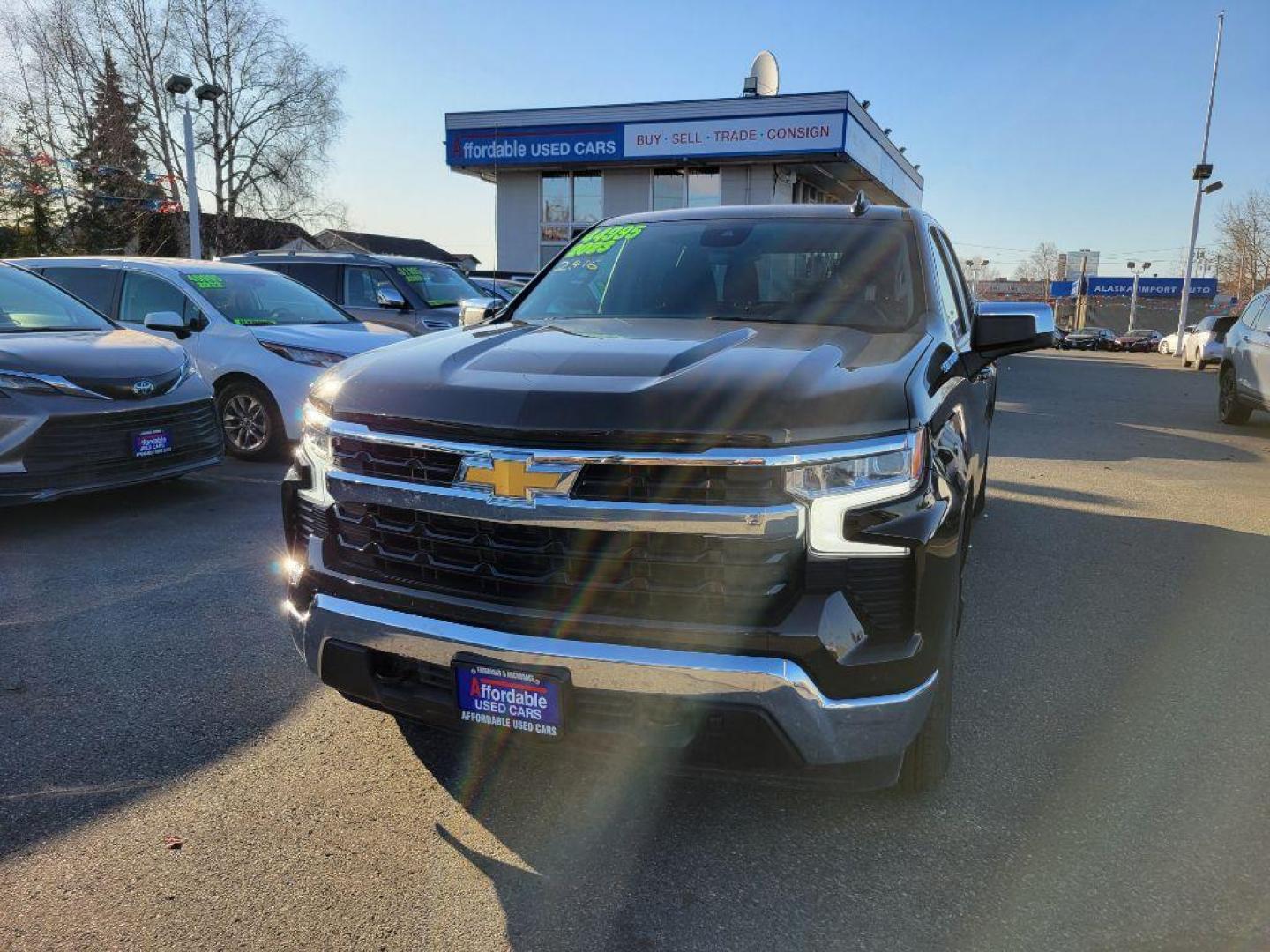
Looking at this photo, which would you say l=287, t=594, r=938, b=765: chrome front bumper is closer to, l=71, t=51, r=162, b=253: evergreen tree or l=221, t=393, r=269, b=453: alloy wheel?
l=221, t=393, r=269, b=453: alloy wheel

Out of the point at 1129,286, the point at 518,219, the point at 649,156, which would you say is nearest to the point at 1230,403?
the point at 649,156

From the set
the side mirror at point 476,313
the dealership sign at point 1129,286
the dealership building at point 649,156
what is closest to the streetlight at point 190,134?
the dealership building at point 649,156

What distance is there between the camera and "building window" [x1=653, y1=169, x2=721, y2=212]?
83.0ft

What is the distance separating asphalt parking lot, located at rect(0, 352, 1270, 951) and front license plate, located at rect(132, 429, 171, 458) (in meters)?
1.49

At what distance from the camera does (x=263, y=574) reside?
4.80 m

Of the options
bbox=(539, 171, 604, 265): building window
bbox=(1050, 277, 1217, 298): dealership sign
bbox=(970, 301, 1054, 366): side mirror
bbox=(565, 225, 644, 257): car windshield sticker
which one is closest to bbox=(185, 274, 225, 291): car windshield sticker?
bbox=(565, 225, 644, 257): car windshield sticker

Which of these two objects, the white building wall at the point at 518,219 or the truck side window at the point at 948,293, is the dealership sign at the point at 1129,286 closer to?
the white building wall at the point at 518,219

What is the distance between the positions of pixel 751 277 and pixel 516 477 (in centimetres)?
170

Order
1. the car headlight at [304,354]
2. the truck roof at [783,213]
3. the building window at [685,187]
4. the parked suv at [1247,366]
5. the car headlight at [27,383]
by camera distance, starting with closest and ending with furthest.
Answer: the truck roof at [783,213] → the car headlight at [27,383] → the car headlight at [304,354] → the parked suv at [1247,366] → the building window at [685,187]

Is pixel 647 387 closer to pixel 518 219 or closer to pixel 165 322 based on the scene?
pixel 165 322

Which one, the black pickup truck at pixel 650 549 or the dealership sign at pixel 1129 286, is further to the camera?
the dealership sign at pixel 1129 286

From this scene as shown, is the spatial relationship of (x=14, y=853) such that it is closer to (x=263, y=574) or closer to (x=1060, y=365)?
(x=263, y=574)

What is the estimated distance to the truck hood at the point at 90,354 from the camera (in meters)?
5.46

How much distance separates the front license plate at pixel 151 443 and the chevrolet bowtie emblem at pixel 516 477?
447 centimetres
